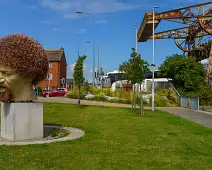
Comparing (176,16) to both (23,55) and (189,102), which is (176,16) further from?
(23,55)

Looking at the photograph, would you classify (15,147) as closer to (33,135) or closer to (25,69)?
(33,135)

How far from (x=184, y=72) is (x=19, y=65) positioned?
90.4 ft

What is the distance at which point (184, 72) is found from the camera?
110 ft

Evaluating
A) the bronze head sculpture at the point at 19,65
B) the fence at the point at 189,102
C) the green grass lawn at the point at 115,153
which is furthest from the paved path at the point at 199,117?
the bronze head sculpture at the point at 19,65

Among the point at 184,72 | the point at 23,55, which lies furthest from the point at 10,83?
the point at 184,72

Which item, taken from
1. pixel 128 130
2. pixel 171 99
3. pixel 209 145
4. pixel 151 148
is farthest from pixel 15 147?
pixel 171 99

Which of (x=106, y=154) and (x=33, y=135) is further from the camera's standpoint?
(x=33, y=135)

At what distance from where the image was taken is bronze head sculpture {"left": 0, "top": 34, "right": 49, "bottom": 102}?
8398 mm

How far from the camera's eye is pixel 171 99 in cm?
3106

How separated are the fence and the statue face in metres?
18.1

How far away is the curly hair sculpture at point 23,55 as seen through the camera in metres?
8.38

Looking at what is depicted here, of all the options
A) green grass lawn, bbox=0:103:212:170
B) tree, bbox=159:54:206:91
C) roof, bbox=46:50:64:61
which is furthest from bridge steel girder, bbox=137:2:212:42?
roof, bbox=46:50:64:61

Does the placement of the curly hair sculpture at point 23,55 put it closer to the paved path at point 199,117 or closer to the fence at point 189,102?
the paved path at point 199,117

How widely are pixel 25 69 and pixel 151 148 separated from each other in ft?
13.6
